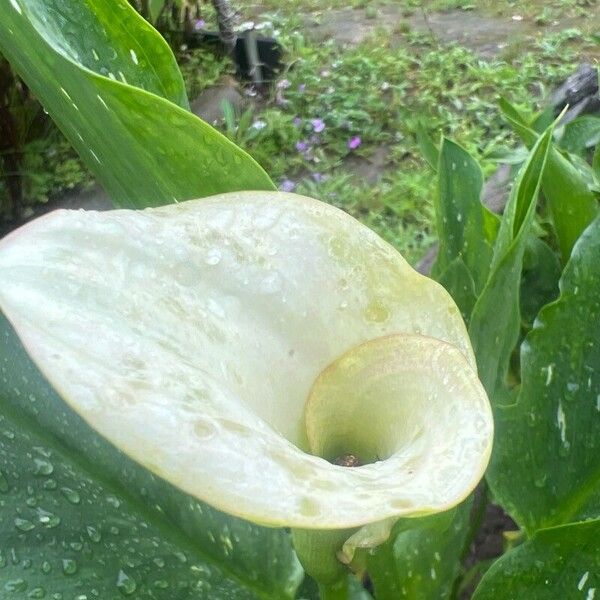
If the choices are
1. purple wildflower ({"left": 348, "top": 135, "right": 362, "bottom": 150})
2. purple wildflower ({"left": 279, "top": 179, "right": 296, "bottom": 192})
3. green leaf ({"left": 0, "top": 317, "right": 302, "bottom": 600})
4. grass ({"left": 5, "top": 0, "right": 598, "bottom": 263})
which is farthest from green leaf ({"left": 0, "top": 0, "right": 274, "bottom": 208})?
purple wildflower ({"left": 348, "top": 135, "right": 362, "bottom": 150})

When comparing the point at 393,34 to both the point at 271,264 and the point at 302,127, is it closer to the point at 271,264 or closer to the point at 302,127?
the point at 302,127

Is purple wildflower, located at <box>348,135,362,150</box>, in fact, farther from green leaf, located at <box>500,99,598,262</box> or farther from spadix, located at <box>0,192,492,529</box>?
spadix, located at <box>0,192,492,529</box>

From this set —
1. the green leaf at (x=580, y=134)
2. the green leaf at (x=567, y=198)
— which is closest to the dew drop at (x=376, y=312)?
the green leaf at (x=567, y=198)

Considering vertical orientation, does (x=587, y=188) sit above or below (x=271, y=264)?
below

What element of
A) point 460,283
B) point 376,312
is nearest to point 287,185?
point 460,283

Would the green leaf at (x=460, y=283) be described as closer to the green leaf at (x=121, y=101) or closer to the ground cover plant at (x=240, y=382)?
the ground cover plant at (x=240, y=382)

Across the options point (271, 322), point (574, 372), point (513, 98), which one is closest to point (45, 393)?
point (271, 322)

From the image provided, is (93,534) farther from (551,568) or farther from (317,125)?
(317,125)
